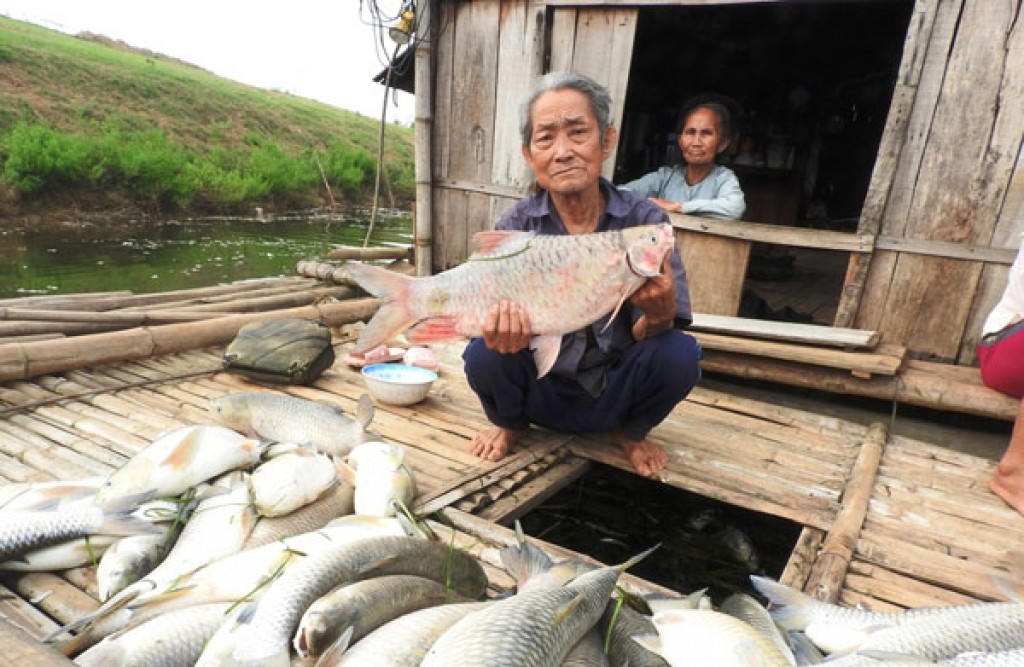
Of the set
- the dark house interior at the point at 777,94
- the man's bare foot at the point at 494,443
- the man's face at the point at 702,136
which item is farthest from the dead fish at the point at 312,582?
the dark house interior at the point at 777,94

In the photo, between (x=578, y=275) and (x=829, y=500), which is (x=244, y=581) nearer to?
(x=578, y=275)

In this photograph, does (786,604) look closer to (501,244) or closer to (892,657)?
(892,657)

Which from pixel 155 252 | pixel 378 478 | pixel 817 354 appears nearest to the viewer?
pixel 378 478

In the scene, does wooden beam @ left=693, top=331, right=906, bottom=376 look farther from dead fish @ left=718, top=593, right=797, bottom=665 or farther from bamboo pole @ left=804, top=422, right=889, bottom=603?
dead fish @ left=718, top=593, right=797, bottom=665

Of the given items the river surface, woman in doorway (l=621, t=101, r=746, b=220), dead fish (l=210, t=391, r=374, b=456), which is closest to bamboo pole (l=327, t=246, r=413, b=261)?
woman in doorway (l=621, t=101, r=746, b=220)

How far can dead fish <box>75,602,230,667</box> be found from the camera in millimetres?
1684

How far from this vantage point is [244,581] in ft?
6.75

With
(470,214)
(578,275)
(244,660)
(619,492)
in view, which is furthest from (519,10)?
(244,660)

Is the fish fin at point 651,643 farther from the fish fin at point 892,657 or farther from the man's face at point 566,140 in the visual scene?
the man's face at point 566,140

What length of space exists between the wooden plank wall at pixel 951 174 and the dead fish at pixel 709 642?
383cm

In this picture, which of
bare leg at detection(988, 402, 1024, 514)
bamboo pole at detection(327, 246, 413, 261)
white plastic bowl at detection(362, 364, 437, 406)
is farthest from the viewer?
bamboo pole at detection(327, 246, 413, 261)

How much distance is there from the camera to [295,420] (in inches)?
131

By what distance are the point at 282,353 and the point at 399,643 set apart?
3.08 metres

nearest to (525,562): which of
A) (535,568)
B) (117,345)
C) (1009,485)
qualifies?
(535,568)
